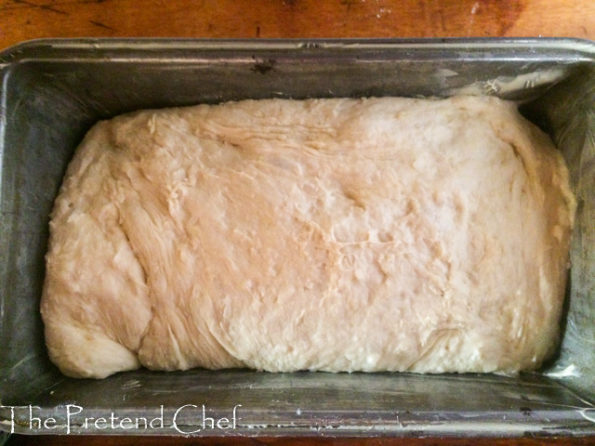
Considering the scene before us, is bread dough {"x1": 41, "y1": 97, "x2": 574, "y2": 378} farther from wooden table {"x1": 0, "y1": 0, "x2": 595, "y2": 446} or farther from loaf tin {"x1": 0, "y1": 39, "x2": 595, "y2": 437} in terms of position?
wooden table {"x1": 0, "y1": 0, "x2": 595, "y2": 446}

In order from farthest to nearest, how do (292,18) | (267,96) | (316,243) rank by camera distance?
(292,18) < (267,96) < (316,243)

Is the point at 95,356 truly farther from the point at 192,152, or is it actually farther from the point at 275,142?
the point at 275,142

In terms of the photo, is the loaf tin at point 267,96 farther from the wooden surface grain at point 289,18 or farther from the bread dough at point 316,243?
the wooden surface grain at point 289,18

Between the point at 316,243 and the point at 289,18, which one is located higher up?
the point at 289,18

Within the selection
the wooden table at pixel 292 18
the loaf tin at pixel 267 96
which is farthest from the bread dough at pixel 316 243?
the wooden table at pixel 292 18

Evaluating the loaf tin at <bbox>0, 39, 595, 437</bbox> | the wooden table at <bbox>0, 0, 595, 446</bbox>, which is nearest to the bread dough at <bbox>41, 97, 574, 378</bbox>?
the loaf tin at <bbox>0, 39, 595, 437</bbox>

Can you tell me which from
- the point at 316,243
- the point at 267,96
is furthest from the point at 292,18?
the point at 316,243

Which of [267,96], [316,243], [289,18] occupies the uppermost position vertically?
[289,18]

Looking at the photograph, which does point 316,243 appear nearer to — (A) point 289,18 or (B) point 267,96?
(B) point 267,96
